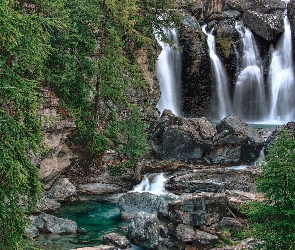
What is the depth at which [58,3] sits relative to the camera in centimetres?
1856

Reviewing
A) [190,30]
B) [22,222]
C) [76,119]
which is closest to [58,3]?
[76,119]

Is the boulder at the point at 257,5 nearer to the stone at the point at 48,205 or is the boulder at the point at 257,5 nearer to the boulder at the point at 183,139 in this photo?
the boulder at the point at 183,139

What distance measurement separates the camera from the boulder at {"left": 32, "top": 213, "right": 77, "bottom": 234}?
50.8ft

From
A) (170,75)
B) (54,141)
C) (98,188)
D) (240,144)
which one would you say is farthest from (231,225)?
(170,75)

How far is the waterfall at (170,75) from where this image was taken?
121 feet

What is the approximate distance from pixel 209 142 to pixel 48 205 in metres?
10.8

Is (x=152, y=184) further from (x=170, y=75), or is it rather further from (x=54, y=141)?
(x=170, y=75)

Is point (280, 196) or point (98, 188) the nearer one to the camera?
point (280, 196)

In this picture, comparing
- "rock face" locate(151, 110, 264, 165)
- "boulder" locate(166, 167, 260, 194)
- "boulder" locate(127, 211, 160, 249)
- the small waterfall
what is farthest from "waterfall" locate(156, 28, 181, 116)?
"boulder" locate(127, 211, 160, 249)

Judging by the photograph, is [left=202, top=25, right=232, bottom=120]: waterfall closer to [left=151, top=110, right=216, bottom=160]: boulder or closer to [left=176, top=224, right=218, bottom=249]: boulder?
[left=151, top=110, right=216, bottom=160]: boulder

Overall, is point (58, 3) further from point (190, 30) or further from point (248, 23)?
point (248, 23)

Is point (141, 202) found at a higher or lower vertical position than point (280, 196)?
lower

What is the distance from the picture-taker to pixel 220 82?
39.1 m

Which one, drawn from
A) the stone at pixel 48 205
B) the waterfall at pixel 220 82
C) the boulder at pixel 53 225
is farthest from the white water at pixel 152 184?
the waterfall at pixel 220 82
